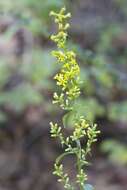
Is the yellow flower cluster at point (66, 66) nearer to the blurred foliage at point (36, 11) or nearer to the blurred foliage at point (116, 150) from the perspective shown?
the blurred foliage at point (36, 11)

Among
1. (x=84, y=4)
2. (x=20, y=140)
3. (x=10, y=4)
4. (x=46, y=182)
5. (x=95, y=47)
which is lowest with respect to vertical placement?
(x=46, y=182)

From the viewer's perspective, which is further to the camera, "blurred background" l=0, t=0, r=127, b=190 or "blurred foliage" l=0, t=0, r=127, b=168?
"blurred background" l=0, t=0, r=127, b=190

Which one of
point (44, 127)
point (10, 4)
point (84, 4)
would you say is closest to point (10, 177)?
point (44, 127)

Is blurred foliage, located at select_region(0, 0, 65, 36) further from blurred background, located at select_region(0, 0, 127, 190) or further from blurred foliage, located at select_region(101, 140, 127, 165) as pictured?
blurred foliage, located at select_region(101, 140, 127, 165)

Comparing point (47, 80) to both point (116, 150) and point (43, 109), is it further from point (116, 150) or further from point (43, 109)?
point (116, 150)

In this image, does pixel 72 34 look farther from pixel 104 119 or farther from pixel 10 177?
pixel 10 177

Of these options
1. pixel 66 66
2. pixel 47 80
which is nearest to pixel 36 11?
pixel 47 80

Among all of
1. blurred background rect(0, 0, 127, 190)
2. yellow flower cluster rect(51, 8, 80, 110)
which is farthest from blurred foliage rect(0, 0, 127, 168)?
yellow flower cluster rect(51, 8, 80, 110)
